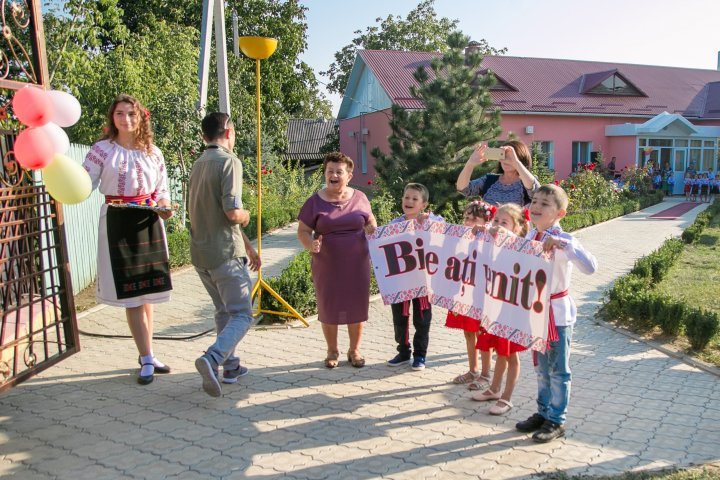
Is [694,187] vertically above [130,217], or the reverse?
[130,217]

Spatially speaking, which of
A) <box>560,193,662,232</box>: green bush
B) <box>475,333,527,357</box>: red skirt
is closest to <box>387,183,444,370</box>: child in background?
<box>475,333,527,357</box>: red skirt

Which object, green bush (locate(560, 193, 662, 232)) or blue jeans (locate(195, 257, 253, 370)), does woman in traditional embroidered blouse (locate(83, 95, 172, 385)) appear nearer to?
blue jeans (locate(195, 257, 253, 370))

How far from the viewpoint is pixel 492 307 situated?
457cm

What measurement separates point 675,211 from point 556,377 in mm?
19766

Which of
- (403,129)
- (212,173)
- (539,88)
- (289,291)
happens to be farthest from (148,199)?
(539,88)

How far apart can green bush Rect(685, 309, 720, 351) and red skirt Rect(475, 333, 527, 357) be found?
2.47 m

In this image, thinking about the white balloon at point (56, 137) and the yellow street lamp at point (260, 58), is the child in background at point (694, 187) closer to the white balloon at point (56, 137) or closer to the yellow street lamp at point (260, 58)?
the yellow street lamp at point (260, 58)

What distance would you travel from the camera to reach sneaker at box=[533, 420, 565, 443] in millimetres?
4004

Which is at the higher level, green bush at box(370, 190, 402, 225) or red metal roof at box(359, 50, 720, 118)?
red metal roof at box(359, 50, 720, 118)

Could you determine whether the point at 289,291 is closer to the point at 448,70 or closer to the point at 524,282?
the point at 524,282

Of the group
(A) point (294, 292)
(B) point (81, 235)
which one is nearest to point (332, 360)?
(A) point (294, 292)

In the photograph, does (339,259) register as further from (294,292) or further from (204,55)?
(204,55)

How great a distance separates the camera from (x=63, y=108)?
4.33 metres

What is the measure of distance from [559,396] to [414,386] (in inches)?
53.3
